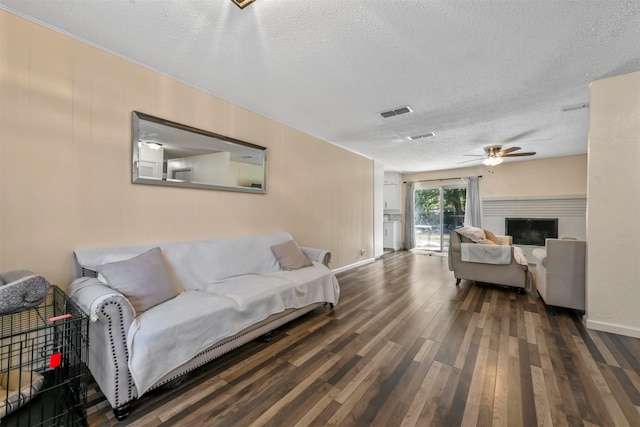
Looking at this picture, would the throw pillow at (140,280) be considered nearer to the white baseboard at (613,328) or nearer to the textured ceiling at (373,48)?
the textured ceiling at (373,48)

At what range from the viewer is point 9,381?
146 centimetres

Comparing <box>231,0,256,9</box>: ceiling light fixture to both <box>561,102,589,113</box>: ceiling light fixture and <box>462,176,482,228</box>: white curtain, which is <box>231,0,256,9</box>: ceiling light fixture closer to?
<box>561,102,589,113</box>: ceiling light fixture

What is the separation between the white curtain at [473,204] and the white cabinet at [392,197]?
185 cm

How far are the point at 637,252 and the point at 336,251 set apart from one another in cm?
356

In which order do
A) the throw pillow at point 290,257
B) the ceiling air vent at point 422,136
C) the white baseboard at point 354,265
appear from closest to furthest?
the throw pillow at point 290,257 < the ceiling air vent at point 422,136 < the white baseboard at point 354,265

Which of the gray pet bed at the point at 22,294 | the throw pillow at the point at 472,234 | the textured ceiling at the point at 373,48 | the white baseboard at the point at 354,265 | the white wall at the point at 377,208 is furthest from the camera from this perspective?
the white wall at the point at 377,208

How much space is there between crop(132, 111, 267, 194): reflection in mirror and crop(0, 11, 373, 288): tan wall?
0.27 ft

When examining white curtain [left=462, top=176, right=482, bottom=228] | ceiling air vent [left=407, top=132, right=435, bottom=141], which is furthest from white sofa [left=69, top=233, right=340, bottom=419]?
white curtain [left=462, top=176, right=482, bottom=228]

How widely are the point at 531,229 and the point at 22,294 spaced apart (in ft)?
26.6

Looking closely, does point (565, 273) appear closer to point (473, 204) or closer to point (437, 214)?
point (473, 204)

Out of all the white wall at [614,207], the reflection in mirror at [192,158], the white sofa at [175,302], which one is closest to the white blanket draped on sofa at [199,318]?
the white sofa at [175,302]

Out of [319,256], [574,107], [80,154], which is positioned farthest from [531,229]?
[80,154]

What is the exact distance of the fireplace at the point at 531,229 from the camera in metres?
5.77

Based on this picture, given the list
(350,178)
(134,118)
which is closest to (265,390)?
(134,118)
